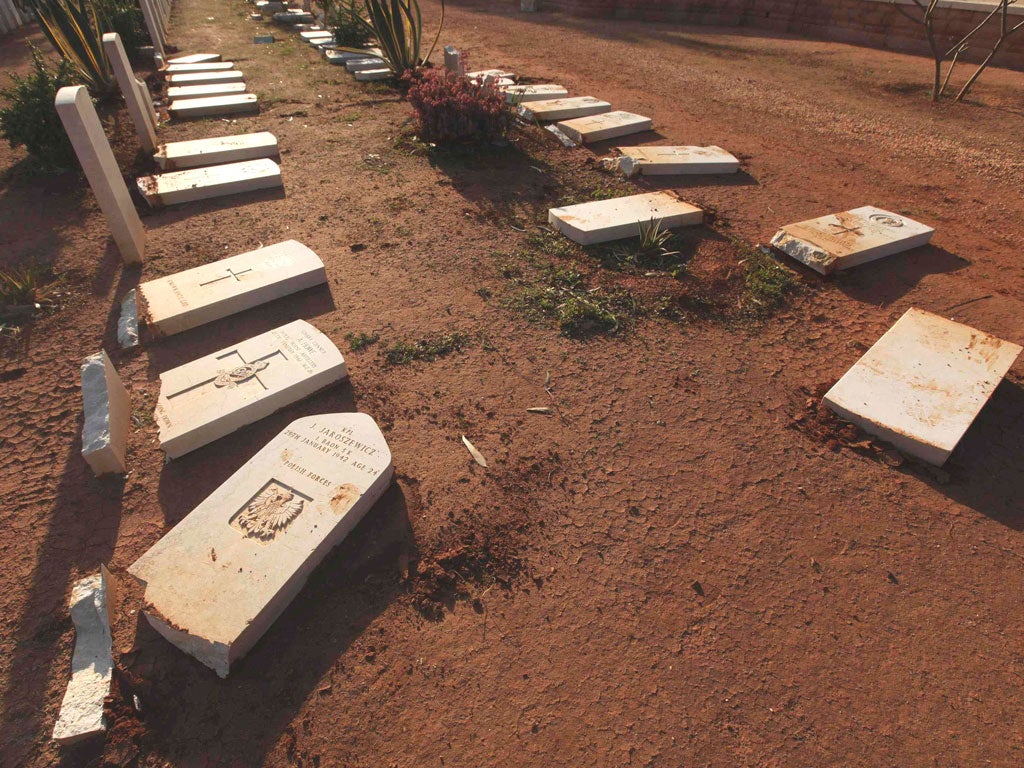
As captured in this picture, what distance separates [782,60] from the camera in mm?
8781

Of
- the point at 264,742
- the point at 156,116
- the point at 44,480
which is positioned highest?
the point at 156,116

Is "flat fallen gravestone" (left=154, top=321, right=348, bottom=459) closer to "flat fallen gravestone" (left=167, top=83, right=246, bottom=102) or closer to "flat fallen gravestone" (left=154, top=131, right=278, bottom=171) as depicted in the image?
"flat fallen gravestone" (left=154, top=131, right=278, bottom=171)

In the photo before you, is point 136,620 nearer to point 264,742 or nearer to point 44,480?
point 264,742

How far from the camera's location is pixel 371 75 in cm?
732

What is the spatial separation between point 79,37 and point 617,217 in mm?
6432

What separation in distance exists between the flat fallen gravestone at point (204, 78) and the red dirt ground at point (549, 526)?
9.77ft

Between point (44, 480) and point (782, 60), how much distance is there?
1073cm

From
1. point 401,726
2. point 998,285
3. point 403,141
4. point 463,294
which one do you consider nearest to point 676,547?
point 401,726

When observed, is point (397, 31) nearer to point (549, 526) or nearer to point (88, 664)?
point (549, 526)

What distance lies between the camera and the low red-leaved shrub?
17.2 ft

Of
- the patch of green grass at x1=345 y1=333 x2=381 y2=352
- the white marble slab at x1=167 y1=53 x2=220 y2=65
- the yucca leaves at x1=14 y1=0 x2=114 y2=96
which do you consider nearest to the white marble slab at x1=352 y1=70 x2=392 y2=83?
the white marble slab at x1=167 y1=53 x2=220 y2=65

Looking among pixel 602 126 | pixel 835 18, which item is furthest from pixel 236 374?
pixel 835 18

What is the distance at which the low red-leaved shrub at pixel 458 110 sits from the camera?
525 cm

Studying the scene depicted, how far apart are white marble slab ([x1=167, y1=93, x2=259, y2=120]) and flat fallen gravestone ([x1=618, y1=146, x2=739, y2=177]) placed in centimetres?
427
